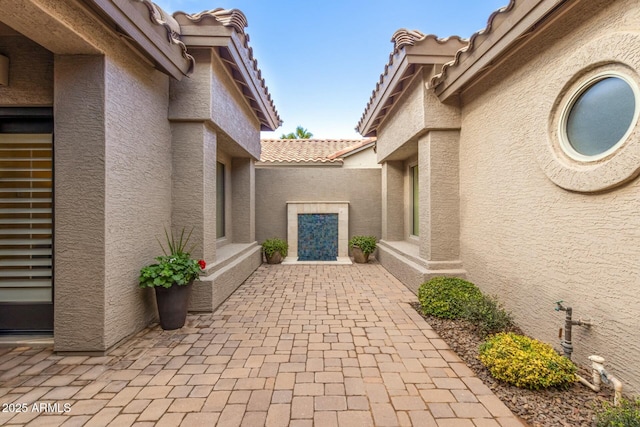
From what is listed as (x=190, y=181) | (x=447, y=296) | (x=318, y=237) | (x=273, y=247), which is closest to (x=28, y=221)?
(x=190, y=181)

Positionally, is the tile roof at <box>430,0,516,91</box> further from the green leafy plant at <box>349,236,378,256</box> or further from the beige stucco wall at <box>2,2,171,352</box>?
the green leafy plant at <box>349,236,378,256</box>

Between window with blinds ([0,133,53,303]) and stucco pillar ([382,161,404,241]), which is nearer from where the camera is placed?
window with blinds ([0,133,53,303])

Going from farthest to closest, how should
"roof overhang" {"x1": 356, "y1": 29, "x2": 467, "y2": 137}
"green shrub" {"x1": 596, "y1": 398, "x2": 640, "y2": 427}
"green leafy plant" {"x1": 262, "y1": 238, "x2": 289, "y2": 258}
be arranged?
"green leafy plant" {"x1": 262, "y1": 238, "x2": 289, "y2": 258}
"roof overhang" {"x1": 356, "y1": 29, "x2": 467, "y2": 137}
"green shrub" {"x1": 596, "y1": 398, "x2": 640, "y2": 427}

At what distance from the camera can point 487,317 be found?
4.20 meters

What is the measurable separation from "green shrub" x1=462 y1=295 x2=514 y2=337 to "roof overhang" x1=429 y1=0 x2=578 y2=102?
3689 millimetres

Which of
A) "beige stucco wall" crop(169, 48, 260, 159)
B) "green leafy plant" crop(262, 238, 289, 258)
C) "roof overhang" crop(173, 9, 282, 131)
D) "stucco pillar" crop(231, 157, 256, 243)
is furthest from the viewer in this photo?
"green leafy plant" crop(262, 238, 289, 258)

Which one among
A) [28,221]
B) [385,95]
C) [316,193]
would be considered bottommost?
[28,221]

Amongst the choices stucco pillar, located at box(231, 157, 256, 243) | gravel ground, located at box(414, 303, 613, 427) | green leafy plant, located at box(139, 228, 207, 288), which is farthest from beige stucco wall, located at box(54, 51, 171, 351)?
stucco pillar, located at box(231, 157, 256, 243)

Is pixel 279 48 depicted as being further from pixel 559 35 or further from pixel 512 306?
pixel 512 306

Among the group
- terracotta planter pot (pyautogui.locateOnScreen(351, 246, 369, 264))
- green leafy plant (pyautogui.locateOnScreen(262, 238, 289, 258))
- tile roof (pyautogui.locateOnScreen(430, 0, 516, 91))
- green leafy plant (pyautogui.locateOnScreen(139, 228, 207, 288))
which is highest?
tile roof (pyautogui.locateOnScreen(430, 0, 516, 91))

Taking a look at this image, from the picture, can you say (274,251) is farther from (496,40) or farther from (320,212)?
(496,40)

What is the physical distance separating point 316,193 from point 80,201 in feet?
26.1

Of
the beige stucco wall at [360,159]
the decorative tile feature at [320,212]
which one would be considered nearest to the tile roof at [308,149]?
the beige stucco wall at [360,159]

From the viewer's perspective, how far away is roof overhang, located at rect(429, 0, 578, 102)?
3.44 metres
